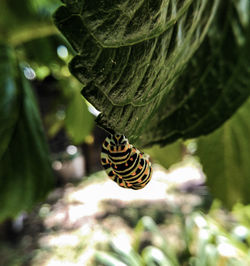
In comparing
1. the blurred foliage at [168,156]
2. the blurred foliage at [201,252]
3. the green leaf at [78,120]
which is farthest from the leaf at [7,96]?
the blurred foliage at [201,252]

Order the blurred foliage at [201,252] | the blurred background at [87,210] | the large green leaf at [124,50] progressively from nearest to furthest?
the large green leaf at [124,50], the blurred background at [87,210], the blurred foliage at [201,252]

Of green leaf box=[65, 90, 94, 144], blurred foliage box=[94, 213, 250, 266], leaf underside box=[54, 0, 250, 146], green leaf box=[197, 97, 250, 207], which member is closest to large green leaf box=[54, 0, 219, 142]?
leaf underside box=[54, 0, 250, 146]

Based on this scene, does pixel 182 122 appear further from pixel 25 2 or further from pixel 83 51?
pixel 25 2

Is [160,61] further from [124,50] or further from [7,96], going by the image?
[7,96]

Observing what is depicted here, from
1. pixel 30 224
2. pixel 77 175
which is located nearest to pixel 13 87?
pixel 30 224

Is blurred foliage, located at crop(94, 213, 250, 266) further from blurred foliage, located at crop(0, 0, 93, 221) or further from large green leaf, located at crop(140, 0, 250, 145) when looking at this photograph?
large green leaf, located at crop(140, 0, 250, 145)

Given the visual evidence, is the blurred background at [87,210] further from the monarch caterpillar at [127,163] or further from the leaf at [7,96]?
the monarch caterpillar at [127,163]

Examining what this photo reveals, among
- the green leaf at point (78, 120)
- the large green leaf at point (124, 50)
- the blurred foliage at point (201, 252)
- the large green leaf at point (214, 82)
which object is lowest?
the blurred foliage at point (201, 252)

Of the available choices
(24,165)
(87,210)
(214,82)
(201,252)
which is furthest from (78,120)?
(87,210)
